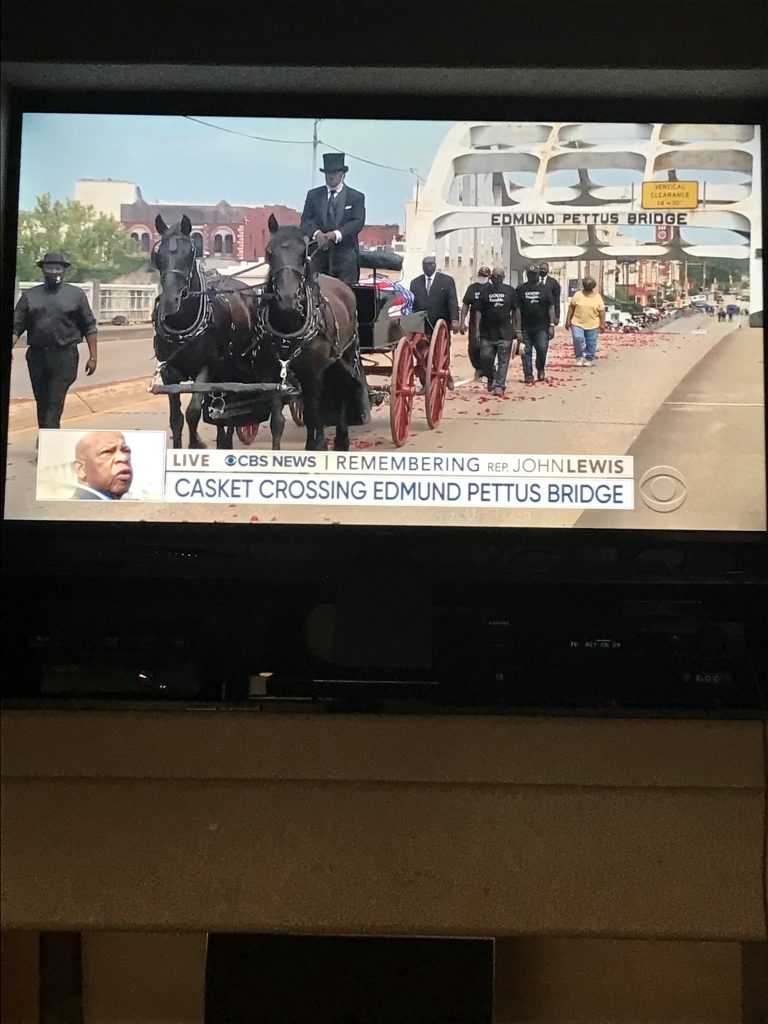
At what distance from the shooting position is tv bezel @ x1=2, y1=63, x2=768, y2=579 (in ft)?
4.39

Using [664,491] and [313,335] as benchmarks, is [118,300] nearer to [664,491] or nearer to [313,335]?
[313,335]

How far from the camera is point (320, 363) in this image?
138 centimetres

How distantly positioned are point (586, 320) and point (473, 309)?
184 mm

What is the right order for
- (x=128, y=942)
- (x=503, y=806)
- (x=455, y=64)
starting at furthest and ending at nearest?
(x=128, y=942)
(x=455, y=64)
(x=503, y=806)

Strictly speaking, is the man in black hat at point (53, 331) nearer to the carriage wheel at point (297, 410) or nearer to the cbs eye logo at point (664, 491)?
the carriage wheel at point (297, 410)

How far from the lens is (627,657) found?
1.25 m

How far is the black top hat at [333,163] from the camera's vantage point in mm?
1373

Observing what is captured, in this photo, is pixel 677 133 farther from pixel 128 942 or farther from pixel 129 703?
pixel 128 942

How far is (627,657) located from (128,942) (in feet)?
3.20

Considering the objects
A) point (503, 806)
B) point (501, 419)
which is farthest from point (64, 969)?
point (501, 419)

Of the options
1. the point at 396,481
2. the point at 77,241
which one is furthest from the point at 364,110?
the point at 396,481

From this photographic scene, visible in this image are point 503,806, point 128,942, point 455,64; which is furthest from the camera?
point 128,942

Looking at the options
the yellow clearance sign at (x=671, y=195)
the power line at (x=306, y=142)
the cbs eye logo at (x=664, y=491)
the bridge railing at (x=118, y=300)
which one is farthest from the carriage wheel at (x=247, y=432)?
the yellow clearance sign at (x=671, y=195)

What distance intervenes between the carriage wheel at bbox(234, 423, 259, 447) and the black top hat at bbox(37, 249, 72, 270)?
38 cm
